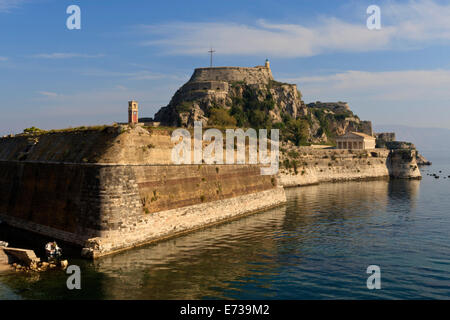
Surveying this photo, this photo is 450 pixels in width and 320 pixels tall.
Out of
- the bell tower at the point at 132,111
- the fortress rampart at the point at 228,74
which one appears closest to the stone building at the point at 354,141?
the fortress rampart at the point at 228,74

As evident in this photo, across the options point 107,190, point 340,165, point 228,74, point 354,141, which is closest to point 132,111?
point 107,190

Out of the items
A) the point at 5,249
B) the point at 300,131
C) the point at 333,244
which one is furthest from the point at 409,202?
the point at 300,131

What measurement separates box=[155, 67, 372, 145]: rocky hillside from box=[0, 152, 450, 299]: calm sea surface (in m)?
70.1

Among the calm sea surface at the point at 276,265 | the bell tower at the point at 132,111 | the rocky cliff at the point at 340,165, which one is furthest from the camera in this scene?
the rocky cliff at the point at 340,165

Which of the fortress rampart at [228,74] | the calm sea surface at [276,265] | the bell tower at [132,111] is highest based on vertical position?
the fortress rampart at [228,74]

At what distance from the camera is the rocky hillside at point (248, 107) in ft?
368

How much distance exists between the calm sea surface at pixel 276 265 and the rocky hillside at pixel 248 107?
70066mm

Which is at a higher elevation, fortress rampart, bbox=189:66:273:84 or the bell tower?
fortress rampart, bbox=189:66:273:84

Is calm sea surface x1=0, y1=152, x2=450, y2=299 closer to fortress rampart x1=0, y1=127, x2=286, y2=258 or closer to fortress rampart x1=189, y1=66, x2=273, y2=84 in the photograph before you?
fortress rampart x1=0, y1=127, x2=286, y2=258

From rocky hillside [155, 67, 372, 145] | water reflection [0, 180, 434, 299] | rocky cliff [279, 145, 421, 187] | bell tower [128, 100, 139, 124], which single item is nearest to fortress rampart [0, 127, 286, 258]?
water reflection [0, 180, 434, 299]

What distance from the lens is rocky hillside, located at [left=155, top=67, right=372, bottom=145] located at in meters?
112

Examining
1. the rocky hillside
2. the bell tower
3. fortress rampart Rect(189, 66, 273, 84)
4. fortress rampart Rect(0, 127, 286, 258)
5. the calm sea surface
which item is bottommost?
the calm sea surface

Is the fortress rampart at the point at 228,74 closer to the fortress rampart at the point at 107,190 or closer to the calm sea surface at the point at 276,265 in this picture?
the fortress rampart at the point at 107,190

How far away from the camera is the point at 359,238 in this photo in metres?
31.2
